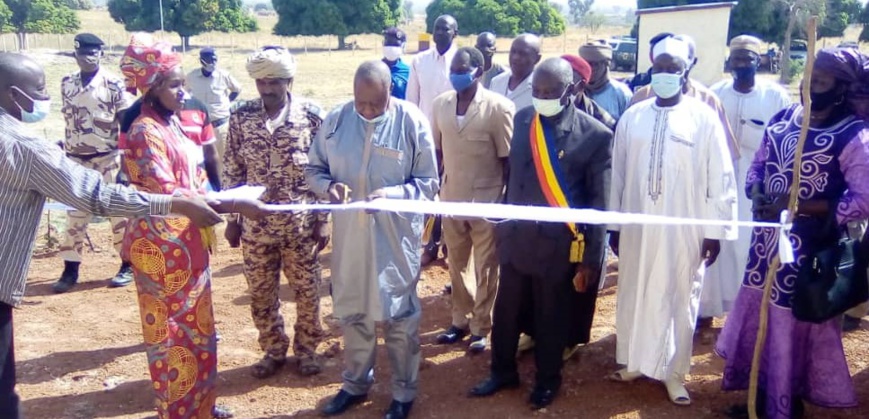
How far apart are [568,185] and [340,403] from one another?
1778 millimetres

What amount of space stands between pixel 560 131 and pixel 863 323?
3.15 meters

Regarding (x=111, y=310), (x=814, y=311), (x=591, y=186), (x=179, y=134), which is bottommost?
(x=111, y=310)

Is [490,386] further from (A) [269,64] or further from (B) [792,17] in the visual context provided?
(B) [792,17]

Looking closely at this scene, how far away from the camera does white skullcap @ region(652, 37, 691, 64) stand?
13.6 ft

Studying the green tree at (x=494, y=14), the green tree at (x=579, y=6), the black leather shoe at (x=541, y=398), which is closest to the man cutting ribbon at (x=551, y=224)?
the black leather shoe at (x=541, y=398)

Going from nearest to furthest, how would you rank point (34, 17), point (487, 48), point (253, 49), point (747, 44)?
point (747, 44), point (487, 48), point (253, 49), point (34, 17)

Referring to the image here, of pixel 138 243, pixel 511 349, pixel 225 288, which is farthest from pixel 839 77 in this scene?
pixel 225 288

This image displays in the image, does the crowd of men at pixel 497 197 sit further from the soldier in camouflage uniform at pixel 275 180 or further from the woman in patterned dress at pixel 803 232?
the woman in patterned dress at pixel 803 232

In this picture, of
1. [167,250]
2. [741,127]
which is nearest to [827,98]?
[741,127]

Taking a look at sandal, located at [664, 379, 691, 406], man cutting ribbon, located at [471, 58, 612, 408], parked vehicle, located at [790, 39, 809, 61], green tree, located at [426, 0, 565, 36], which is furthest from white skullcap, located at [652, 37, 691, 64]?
green tree, located at [426, 0, 565, 36]

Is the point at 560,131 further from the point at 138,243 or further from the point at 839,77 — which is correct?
the point at 138,243

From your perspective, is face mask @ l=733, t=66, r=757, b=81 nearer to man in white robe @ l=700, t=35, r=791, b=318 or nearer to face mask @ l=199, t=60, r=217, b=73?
man in white robe @ l=700, t=35, r=791, b=318

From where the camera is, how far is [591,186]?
420 cm

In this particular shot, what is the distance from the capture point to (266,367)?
4.91 m
